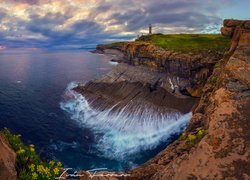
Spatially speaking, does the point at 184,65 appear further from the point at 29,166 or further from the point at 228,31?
the point at 29,166

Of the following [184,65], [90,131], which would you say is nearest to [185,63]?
[184,65]

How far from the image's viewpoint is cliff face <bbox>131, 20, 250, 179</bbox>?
11930mm

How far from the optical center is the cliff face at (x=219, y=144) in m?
11.9

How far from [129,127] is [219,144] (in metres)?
24.8

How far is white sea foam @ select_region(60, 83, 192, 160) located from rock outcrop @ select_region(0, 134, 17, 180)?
20.7m

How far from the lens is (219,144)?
13297 mm

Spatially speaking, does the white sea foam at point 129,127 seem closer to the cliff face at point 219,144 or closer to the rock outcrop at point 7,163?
the cliff face at point 219,144

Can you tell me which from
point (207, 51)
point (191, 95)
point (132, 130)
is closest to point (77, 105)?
point (132, 130)

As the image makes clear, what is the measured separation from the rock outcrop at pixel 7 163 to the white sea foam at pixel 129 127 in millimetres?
20670

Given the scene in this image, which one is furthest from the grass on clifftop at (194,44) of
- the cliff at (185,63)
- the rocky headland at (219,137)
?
the rocky headland at (219,137)

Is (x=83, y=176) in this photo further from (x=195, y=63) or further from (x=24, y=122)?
(x=195, y=63)

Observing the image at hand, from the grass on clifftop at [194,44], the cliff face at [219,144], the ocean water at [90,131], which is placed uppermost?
the grass on clifftop at [194,44]

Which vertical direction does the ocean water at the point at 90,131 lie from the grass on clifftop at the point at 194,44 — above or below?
below

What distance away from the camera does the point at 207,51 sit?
45.6 metres
